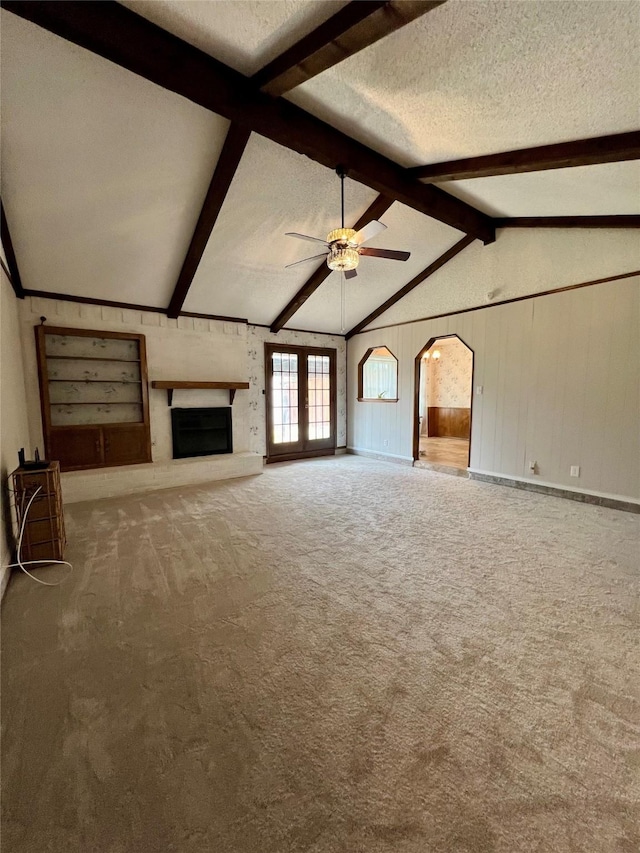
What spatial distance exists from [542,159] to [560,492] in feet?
12.1

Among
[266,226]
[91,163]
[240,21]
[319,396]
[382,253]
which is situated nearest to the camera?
[240,21]

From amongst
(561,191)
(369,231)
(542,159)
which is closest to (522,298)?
(561,191)

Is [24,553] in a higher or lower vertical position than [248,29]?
lower

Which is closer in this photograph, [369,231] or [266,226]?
[369,231]

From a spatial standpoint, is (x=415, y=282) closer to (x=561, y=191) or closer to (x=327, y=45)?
(x=561, y=191)

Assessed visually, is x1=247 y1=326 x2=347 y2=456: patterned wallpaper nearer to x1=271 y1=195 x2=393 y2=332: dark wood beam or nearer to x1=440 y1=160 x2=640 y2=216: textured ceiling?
x1=271 y1=195 x2=393 y2=332: dark wood beam

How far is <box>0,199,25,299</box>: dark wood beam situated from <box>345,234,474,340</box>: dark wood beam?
5392 mm

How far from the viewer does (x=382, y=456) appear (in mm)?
7121

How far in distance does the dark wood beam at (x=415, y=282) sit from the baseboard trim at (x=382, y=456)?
8.35 feet

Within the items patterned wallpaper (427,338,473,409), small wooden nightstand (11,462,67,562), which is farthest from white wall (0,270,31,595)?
patterned wallpaper (427,338,473,409)

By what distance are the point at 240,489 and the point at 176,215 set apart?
11.3 feet

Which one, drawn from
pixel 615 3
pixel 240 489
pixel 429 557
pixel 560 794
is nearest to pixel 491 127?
pixel 615 3

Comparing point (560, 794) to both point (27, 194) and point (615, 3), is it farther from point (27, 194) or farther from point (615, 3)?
point (27, 194)

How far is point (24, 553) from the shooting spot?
2.75 meters
